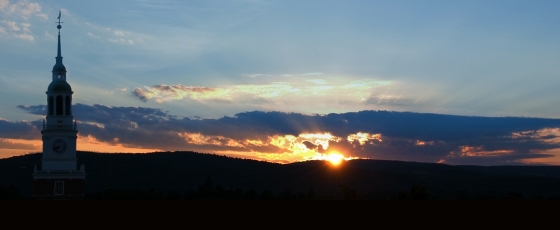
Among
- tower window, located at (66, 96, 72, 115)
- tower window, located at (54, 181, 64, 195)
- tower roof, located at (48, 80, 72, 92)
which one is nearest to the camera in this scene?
tower window, located at (54, 181, 64, 195)

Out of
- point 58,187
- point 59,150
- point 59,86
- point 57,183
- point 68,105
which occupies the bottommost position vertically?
point 58,187

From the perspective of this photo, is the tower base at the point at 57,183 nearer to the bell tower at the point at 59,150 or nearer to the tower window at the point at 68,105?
the bell tower at the point at 59,150

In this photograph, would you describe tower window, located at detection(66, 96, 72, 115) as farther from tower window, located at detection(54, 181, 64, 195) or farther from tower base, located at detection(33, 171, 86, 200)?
tower window, located at detection(54, 181, 64, 195)

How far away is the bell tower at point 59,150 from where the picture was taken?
135 m

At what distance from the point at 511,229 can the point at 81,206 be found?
15.6 m

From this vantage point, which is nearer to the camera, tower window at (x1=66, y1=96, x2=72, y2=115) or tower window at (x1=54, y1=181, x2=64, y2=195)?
tower window at (x1=54, y1=181, x2=64, y2=195)

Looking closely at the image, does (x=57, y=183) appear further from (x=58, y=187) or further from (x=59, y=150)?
(x=59, y=150)

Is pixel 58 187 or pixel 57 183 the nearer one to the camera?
pixel 58 187

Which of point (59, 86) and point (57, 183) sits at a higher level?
point (59, 86)

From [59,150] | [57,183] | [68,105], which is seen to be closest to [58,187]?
[57,183]

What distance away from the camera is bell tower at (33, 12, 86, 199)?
13512 centimetres

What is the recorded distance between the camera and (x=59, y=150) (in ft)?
447

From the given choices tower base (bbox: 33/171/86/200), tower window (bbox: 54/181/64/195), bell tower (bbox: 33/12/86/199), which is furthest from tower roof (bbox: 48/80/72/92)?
tower window (bbox: 54/181/64/195)

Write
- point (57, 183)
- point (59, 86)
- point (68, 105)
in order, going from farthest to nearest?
point (68, 105), point (59, 86), point (57, 183)
